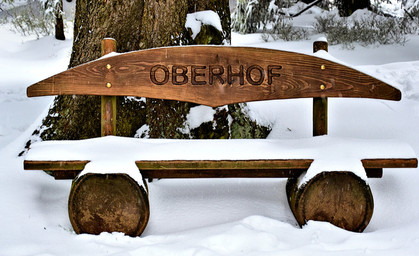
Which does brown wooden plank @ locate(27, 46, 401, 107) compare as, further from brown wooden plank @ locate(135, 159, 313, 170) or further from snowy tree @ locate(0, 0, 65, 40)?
snowy tree @ locate(0, 0, 65, 40)

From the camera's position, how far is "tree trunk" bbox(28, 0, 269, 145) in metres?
3.27

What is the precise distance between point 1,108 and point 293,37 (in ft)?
18.6

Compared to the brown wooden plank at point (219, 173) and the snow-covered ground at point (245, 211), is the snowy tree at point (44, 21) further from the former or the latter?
the brown wooden plank at point (219, 173)

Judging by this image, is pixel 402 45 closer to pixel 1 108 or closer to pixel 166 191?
pixel 166 191

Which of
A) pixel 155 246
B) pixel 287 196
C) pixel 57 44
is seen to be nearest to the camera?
pixel 155 246

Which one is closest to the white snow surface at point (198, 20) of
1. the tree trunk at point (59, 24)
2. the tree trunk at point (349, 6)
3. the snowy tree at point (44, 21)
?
the snowy tree at point (44, 21)

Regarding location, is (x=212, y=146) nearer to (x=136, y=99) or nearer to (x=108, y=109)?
(x=108, y=109)

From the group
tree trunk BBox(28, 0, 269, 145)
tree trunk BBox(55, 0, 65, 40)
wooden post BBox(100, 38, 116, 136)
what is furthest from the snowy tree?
wooden post BBox(100, 38, 116, 136)

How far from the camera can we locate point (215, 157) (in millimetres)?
2465

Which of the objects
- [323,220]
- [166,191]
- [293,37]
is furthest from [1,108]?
[293,37]

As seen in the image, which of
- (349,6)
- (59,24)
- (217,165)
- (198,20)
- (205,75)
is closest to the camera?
(217,165)

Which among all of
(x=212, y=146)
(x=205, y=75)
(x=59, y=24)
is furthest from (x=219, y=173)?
(x=59, y=24)

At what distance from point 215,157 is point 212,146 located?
0.17 metres

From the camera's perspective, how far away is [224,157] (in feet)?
8.08
